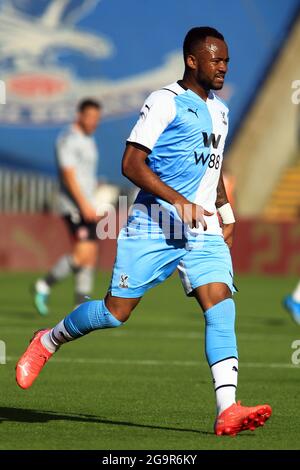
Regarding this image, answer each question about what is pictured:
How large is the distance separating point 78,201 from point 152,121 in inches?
329

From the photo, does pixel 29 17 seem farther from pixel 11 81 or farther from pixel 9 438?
pixel 9 438

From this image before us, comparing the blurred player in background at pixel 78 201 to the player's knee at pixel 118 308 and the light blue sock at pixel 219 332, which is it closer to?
the player's knee at pixel 118 308

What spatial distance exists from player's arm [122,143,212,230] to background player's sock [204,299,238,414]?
535 mm

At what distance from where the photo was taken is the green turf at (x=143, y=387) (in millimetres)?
7242

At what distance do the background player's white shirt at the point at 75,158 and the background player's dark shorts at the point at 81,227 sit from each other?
9cm

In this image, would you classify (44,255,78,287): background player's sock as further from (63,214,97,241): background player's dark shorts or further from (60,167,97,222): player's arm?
(60,167,97,222): player's arm

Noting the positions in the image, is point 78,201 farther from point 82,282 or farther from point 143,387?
point 143,387

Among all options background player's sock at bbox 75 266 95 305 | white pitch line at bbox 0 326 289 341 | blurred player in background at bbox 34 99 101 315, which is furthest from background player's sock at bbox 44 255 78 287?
white pitch line at bbox 0 326 289 341

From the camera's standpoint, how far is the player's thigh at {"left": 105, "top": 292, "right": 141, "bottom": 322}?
302 inches

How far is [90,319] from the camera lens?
778 centimetres

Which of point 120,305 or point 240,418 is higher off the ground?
point 120,305

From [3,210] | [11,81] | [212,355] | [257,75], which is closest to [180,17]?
[257,75]
